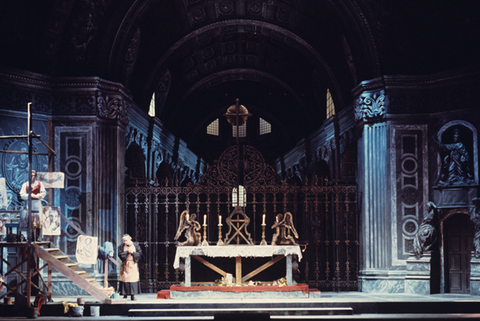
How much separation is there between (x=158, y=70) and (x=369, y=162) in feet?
29.1

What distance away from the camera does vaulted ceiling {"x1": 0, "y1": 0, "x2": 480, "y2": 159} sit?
16906 millimetres

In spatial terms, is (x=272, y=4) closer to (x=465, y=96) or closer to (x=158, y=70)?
(x=158, y=70)

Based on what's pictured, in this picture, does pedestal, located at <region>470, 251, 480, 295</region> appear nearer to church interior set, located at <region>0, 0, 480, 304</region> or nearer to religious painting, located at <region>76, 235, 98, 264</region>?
church interior set, located at <region>0, 0, 480, 304</region>

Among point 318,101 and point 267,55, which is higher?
point 267,55

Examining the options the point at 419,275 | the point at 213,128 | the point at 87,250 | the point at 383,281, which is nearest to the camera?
the point at 87,250

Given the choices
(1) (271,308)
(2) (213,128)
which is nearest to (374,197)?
(1) (271,308)

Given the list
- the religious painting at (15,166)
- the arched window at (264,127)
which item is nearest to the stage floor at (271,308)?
the religious painting at (15,166)

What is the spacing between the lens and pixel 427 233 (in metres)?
16.5

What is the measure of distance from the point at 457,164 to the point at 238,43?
12.1 m

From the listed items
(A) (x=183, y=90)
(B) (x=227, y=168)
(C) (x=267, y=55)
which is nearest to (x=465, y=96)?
(B) (x=227, y=168)

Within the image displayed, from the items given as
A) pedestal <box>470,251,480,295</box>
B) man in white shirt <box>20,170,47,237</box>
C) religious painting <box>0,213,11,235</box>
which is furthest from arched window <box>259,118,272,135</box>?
religious painting <box>0,213,11,235</box>

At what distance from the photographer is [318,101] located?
25.7 meters

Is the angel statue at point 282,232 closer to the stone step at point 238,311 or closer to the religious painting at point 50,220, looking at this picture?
the stone step at point 238,311

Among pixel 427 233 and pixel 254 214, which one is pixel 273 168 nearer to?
pixel 254 214
